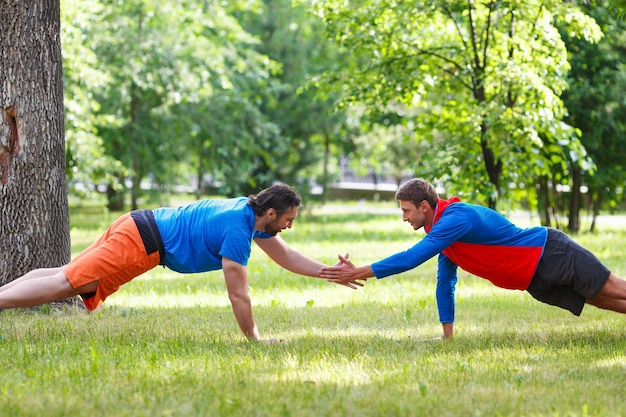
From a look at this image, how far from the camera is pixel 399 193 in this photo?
20.4 ft

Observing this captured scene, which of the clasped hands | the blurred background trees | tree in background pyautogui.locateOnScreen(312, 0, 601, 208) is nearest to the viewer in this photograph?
the clasped hands

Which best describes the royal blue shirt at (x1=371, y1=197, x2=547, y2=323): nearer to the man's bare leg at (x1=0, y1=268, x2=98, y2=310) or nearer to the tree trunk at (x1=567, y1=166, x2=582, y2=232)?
the man's bare leg at (x1=0, y1=268, x2=98, y2=310)

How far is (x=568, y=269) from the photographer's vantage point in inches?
248

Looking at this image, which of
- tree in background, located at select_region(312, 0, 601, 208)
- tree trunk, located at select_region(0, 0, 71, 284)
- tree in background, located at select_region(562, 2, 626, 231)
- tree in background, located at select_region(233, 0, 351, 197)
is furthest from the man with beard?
tree in background, located at select_region(233, 0, 351, 197)

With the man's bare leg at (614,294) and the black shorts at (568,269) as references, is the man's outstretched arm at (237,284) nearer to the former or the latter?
the black shorts at (568,269)

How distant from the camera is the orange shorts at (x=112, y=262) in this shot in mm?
6117

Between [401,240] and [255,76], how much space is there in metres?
9.70

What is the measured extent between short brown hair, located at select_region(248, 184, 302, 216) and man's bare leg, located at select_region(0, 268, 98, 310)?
1.33 metres

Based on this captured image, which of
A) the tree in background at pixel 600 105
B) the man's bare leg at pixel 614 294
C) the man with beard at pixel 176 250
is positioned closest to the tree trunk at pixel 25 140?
the man with beard at pixel 176 250

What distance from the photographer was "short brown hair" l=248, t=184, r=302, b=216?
618 centimetres

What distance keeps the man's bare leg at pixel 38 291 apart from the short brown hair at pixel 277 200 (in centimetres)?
133

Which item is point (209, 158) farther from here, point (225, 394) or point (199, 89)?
point (225, 394)

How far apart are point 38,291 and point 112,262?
1.86ft

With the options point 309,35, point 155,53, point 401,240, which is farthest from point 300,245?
point 309,35
